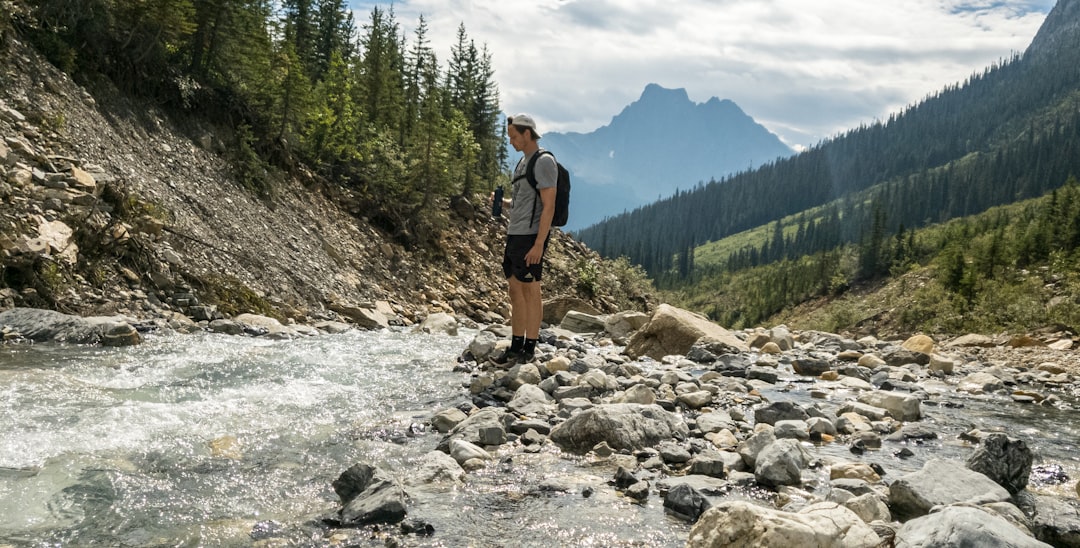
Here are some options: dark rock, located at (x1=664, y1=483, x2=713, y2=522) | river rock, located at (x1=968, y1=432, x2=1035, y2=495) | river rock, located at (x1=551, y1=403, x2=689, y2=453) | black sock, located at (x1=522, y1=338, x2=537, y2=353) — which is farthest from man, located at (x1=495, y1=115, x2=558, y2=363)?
river rock, located at (x1=968, y1=432, x2=1035, y2=495)

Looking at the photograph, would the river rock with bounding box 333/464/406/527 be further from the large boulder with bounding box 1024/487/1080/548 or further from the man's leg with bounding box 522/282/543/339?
the man's leg with bounding box 522/282/543/339

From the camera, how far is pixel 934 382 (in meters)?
12.5

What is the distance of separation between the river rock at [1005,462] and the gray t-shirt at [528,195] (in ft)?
18.6

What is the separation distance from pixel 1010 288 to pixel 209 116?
38760 mm

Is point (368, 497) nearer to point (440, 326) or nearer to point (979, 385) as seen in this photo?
point (979, 385)

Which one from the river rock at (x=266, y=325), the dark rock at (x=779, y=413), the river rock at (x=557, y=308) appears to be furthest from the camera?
the river rock at (x=557, y=308)

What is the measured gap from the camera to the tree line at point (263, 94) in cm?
1802

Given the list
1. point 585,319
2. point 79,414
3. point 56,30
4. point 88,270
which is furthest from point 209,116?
point 79,414

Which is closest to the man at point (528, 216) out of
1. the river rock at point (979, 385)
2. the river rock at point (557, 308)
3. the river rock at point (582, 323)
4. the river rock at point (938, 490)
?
the river rock at point (938, 490)

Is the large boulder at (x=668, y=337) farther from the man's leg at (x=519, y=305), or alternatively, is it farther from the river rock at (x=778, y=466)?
the river rock at (x=778, y=466)

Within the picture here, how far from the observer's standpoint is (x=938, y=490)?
177 inches

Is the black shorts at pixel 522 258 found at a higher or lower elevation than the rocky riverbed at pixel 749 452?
higher

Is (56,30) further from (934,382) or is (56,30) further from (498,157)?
(498,157)

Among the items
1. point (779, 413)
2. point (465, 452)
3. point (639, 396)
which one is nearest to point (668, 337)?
point (779, 413)
